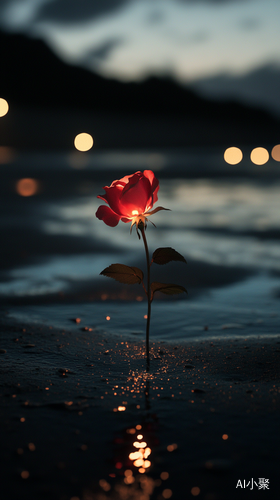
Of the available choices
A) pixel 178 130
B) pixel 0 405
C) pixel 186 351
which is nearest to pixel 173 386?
pixel 186 351

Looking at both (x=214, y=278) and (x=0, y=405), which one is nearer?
(x=0, y=405)

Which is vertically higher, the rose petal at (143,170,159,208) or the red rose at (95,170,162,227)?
the rose petal at (143,170,159,208)

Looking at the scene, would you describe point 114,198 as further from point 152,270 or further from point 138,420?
point 152,270

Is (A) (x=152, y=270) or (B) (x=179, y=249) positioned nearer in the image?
(A) (x=152, y=270)

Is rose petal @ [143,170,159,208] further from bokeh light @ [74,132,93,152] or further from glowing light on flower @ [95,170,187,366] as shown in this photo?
bokeh light @ [74,132,93,152]

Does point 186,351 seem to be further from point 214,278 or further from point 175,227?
point 175,227

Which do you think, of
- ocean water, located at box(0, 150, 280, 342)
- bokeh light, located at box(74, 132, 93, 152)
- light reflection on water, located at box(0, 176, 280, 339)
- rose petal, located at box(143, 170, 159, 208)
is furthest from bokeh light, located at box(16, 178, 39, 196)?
bokeh light, located at box(74, 132, 93, 152)

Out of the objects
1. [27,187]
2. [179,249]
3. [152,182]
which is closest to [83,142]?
[27,187]
